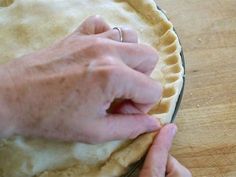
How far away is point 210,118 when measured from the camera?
89 cm

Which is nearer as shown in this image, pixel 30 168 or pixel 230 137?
pixel 30 168

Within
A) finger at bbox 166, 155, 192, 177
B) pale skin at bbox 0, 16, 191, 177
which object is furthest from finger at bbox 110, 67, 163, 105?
finger at bbox 166, 155, 192, 177

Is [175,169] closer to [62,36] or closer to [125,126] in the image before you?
[125,126]

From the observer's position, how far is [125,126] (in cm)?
70

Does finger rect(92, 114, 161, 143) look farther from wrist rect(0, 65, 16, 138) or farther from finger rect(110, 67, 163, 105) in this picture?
wrist rect(0, 65, 16, 138)

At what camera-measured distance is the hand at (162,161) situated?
721 mm

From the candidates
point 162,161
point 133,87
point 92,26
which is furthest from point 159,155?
point 92,26

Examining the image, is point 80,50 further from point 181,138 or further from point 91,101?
point 181,138

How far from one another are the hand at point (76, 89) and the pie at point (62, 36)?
5cm

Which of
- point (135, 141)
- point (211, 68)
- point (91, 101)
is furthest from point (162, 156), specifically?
point (211, 68)

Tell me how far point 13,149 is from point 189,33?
0.57 metres

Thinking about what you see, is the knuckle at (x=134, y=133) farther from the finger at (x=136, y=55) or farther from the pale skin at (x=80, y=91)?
the finger at (x=136, y=55)

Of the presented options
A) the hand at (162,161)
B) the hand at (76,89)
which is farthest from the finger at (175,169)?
the hand at (76,89)

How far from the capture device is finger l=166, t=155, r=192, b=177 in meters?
0.74
